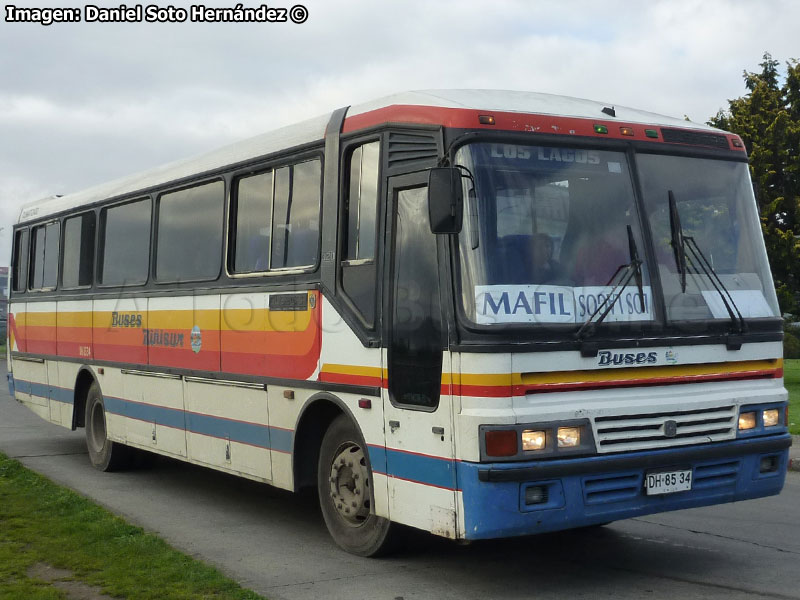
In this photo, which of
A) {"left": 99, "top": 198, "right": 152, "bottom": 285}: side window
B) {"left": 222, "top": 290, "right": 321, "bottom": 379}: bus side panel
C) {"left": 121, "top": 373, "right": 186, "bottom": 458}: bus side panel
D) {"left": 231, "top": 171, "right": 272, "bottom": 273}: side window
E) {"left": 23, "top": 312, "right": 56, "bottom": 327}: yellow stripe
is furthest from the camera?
{"left": 23, "top": 312, "right": 56, "bottom": 327}: yellow stripe

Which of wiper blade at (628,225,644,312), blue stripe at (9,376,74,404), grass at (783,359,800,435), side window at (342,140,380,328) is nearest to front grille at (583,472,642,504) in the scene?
wiper blade at (628,225,644,312)

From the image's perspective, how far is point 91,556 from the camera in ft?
24.8

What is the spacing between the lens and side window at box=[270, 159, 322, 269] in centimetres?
830

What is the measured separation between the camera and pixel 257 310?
8977 millimetres

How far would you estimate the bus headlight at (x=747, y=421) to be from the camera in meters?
7.13

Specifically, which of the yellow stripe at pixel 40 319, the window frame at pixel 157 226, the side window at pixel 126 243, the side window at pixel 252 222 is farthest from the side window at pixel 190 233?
the yellow stripe at pixel 40 319

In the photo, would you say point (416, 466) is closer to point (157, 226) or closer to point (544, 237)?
point (544, 237)

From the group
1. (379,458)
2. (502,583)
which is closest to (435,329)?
(379,458)

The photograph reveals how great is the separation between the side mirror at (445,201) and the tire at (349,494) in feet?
6.07

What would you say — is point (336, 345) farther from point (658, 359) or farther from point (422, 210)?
point (658, 359)

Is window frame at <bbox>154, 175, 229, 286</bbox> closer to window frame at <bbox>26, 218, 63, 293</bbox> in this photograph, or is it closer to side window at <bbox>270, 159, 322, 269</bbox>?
side window at <bbox>270, 159, 322, 269</bbox>

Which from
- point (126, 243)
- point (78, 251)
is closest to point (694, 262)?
point (126, 243)

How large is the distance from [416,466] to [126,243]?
6.42 meters

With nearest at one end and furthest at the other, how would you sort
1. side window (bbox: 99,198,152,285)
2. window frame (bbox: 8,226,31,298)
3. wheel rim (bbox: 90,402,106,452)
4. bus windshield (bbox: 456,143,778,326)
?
1. bus windshield (bbox: 456,143,778,326)
2. side window (bbox: 99,198,152,285)
3. wheel rim (bbox: 90,402,106,452)
4. window frame (bbox: 8,226,31,298)
